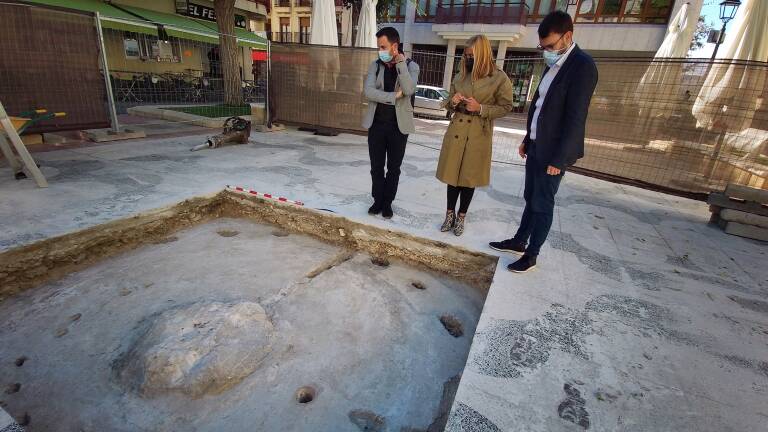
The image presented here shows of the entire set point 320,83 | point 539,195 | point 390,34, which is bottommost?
point 539,195

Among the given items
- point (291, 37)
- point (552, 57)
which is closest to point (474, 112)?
point (552, 57)

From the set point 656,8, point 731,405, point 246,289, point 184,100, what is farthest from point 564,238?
point 656,8

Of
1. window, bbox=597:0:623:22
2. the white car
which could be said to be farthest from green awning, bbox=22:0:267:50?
window, bbox=597:0:623:22

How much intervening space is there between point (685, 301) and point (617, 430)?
5.34 feet

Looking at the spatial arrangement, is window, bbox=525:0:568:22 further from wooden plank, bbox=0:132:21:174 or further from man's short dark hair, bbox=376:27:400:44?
wooden plank, bbox=0:132:21:174

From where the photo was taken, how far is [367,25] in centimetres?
920

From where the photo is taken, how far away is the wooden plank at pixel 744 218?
4.05 m

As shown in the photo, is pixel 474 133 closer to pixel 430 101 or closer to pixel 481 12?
pixel 430 101

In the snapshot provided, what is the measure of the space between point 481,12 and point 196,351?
71.5 feet

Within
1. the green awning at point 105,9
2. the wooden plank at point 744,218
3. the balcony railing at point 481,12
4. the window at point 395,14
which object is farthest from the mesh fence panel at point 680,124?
the window at point 395,14

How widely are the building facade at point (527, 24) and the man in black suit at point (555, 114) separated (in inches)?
619

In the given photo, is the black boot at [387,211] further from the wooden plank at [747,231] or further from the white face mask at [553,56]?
the wooden plank at [747,231]

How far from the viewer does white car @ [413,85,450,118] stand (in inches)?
571

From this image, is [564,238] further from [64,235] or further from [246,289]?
[64,235]
